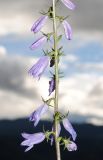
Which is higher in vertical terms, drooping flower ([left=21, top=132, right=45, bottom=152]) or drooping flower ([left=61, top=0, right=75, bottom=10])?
drooping flower ([left=61, top=0, right=75, bottom=10])

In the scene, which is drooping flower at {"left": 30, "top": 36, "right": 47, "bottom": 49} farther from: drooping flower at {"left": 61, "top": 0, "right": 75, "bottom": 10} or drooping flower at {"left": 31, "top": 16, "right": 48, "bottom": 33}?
drooping flower at {"left": 61, "top": 0, "right": 75, "bottom": 10}

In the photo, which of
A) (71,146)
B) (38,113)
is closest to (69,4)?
(38,113)

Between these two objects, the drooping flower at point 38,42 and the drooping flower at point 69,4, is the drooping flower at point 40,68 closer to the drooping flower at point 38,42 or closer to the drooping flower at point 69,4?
the drooping flower at point 38,42

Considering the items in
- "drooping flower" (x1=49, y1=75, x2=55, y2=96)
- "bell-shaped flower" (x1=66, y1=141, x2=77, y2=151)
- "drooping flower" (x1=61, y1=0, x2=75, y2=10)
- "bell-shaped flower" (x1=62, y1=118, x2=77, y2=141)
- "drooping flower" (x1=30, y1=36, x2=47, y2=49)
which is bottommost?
"bell-shaped flower" (x1=66, y1=141, x2=77, y2=151)

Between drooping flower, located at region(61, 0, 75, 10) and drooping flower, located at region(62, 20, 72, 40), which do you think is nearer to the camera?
drooping flower, located at region(61, 0, 75, 10)

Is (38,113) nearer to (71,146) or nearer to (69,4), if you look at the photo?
(71,146)

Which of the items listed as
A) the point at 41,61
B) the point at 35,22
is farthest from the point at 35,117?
the point at 35,22

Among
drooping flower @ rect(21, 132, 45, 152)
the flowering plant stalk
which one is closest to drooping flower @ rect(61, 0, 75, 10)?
the flowering plant stalk
